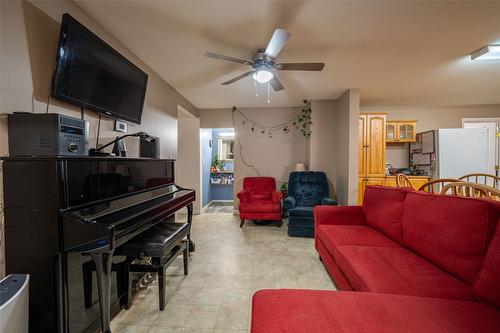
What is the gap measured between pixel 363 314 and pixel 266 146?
12.8 ft

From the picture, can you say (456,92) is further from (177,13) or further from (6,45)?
(6,45)

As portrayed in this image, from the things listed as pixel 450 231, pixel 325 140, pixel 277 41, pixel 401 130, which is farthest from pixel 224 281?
pixel 401 130

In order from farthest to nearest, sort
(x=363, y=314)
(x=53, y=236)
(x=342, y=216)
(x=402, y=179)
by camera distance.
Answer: (x=402, y=179), (x=342, y=216), (x=53, y=236), (x=363, y=314)

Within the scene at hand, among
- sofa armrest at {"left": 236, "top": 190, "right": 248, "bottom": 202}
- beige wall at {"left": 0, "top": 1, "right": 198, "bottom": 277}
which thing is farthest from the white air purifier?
sofa armrest at {"left": 236, "top": 190, "right": 248, "bottom": 202}

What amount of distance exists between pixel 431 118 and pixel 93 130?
5.87 meters

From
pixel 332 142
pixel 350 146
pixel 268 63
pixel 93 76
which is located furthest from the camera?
pixel 332 142

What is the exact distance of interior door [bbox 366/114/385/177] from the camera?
3.83 m

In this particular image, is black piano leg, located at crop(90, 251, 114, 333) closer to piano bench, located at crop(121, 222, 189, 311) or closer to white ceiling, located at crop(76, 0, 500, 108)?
piano bench, located at crop(121, 222, 189, 311)

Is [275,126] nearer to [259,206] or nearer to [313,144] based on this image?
[313,144]

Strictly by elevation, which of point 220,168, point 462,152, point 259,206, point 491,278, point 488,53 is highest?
point 488,53

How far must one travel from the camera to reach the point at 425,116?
4.48 metres

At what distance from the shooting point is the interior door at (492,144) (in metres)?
3.77

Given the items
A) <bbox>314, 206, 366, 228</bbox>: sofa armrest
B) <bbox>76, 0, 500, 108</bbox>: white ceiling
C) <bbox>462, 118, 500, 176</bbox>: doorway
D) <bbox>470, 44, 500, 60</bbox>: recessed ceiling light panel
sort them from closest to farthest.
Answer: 1. <bbox>76, 0, 500, 108</bbox>: white ceiling
2. <bbox>470, 44, 500, 60</bbox>: recessed ceiling light panel
3. <bbox>314, 206, 366, 228</bbox>: sofa armrest
4. <bbox>462, 118, 500, 176</bbox>: doorway

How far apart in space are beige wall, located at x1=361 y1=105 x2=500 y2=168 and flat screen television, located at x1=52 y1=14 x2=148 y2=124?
4333 mm
